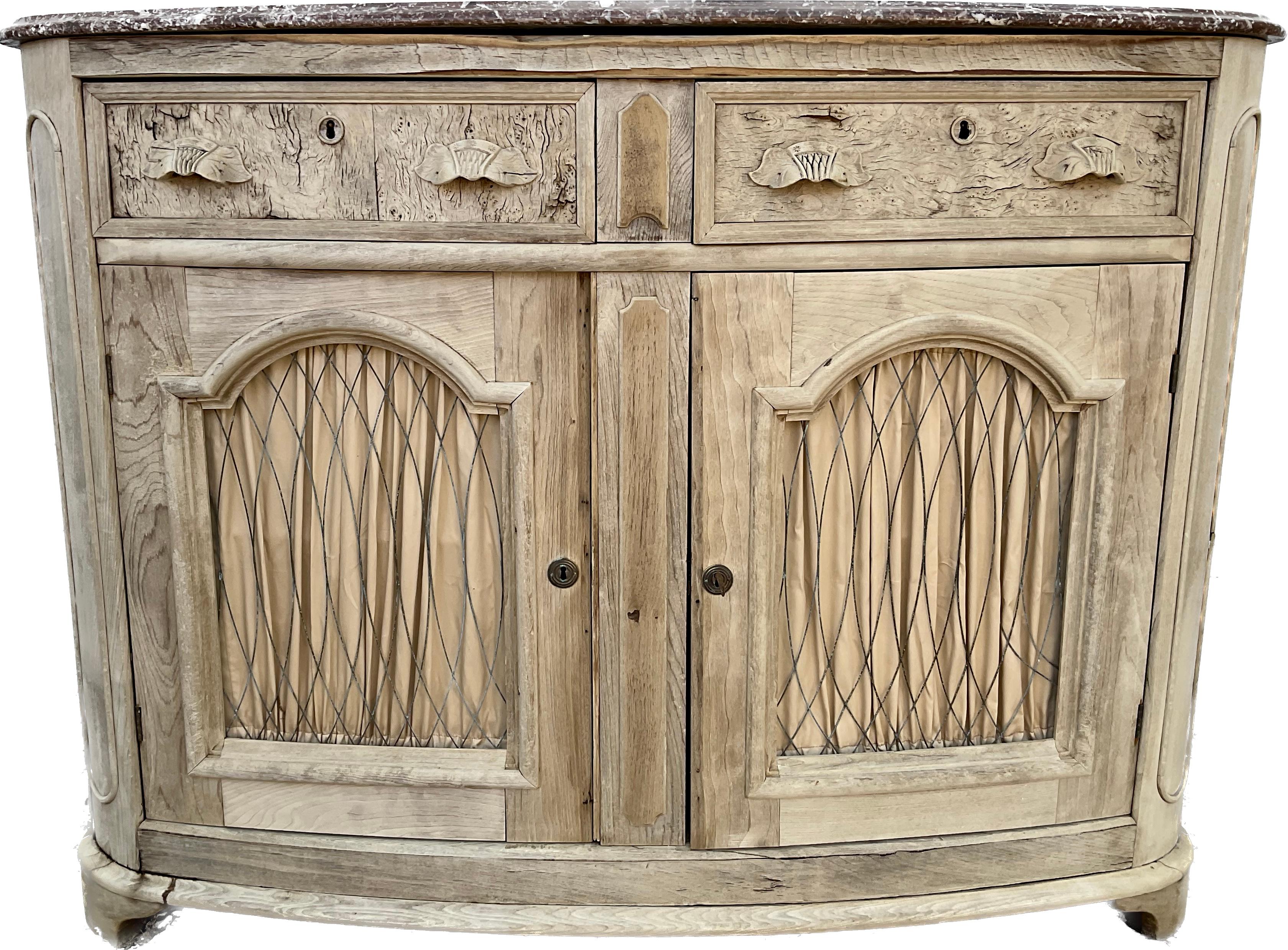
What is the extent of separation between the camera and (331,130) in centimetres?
149

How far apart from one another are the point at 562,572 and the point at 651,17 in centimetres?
76

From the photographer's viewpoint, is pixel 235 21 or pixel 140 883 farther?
pixel 140 883

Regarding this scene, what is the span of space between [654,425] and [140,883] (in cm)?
109

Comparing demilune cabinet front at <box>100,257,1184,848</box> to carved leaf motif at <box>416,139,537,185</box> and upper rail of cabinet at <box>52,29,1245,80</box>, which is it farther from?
upper rail of cabinet at <box>52,29,1245,80</box>

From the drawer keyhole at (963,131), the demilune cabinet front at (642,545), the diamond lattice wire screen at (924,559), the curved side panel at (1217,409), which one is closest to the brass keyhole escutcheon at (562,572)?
the demilune cabinet front at (642,545)

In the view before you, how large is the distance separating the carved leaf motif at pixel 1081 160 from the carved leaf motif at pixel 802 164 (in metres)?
0.27

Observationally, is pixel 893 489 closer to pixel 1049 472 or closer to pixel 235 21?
pixel 1049 472

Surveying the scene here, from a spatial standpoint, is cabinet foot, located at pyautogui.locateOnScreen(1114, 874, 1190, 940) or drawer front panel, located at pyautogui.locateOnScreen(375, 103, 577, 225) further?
cabinet foot, located at pyautogui.locateOnScreen(1114, 874, 1190, 940)

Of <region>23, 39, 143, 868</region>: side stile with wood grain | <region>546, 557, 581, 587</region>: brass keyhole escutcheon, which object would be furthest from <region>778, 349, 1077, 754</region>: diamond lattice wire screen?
<region>23, 39, 143, 868</region>: side stile with wood grain

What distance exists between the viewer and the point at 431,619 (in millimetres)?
1663

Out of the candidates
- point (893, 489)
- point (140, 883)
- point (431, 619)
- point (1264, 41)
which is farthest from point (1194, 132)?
point (140, 883)

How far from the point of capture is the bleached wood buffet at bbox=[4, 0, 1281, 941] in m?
1.47

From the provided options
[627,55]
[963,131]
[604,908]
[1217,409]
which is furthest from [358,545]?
[1217,409]

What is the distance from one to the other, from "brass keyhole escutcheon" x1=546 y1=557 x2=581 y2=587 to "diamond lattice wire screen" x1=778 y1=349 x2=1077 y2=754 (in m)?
0.31
